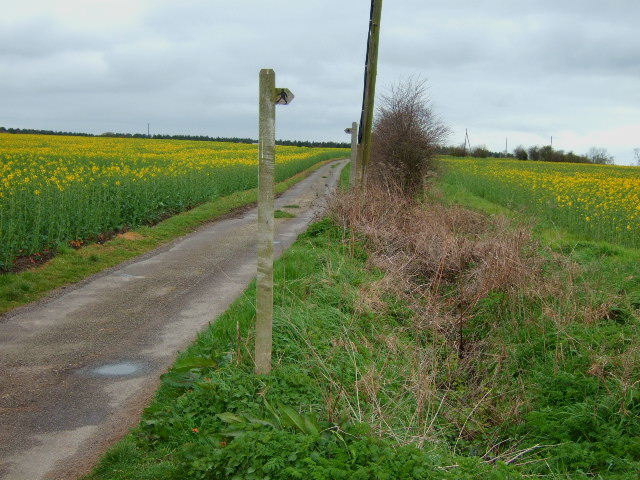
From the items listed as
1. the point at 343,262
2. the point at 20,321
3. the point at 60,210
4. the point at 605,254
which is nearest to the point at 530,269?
the point at 343,262

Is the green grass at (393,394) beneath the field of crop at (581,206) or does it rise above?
beneath

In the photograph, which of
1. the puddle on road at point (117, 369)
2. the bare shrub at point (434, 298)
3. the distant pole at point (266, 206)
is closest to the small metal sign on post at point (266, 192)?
the distant pole at point (266, 206)

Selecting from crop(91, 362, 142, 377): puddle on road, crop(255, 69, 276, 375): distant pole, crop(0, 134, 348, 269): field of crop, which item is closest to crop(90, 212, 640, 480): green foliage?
crop(255, 69, 276, 375): distant pole

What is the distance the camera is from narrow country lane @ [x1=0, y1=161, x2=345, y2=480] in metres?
4.64

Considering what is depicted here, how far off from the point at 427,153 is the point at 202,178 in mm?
8692

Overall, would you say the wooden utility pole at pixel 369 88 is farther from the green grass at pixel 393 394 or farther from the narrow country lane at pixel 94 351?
the green grass at pixel 393 394

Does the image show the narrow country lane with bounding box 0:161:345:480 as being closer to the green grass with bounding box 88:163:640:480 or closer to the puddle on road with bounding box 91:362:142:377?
the puddle on road with bounding box 91:362:142:377

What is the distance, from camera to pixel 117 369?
19.9 feet

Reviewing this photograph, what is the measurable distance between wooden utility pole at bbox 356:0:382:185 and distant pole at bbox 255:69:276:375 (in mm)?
10238

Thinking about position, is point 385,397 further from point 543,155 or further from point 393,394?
point 543,155

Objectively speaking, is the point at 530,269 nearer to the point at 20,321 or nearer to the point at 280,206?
the point at 20,321

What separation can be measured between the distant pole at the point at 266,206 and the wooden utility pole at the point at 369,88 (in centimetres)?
1024

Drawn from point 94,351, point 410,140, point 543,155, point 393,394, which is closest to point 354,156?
point 410,140

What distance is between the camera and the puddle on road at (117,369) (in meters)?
5.93
